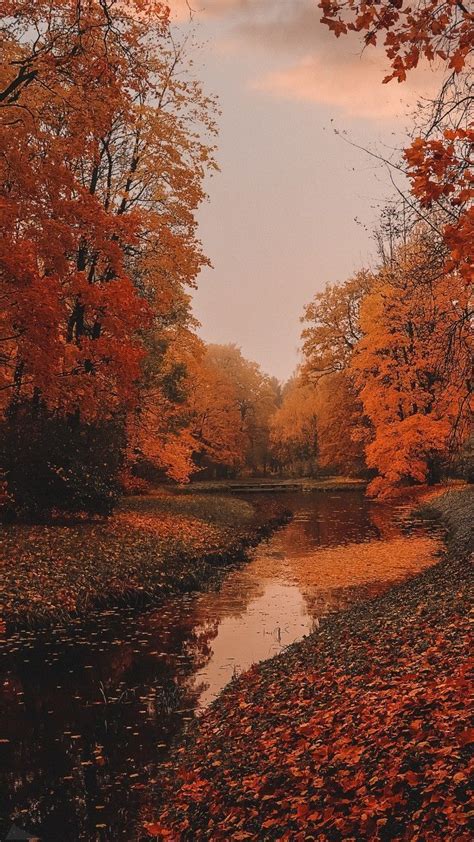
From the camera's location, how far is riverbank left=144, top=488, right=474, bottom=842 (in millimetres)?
4738

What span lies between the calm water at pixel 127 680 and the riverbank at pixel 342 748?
57 centimetres

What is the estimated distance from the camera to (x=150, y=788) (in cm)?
664

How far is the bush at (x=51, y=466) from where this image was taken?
17.3 meters

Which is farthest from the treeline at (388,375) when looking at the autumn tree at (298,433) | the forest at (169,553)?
the autumn tree at (298,433)

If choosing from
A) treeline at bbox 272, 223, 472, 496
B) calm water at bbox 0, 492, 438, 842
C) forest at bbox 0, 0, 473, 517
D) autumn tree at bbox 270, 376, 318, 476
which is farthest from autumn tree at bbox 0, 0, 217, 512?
autumn tree at bbox 270, 376, 318, 476

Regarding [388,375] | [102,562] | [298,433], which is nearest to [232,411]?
[298,433]

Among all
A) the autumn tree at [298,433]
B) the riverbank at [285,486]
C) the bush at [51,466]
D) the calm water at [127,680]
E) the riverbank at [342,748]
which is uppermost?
the autumn tree at [298,433]

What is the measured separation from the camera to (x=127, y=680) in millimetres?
9938

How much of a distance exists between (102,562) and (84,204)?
8.52 meters

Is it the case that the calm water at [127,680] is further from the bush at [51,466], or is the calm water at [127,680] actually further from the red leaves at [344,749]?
the bush at [51,466]

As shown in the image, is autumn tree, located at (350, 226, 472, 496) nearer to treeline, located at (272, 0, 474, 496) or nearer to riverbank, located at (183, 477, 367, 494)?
treeline, located at (272, 0, 474, 496)

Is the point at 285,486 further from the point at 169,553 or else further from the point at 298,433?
the point at 169,553

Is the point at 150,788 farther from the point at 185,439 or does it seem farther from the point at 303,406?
the point at 303,406

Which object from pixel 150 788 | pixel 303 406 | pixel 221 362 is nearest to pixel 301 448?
pixel 303 406
